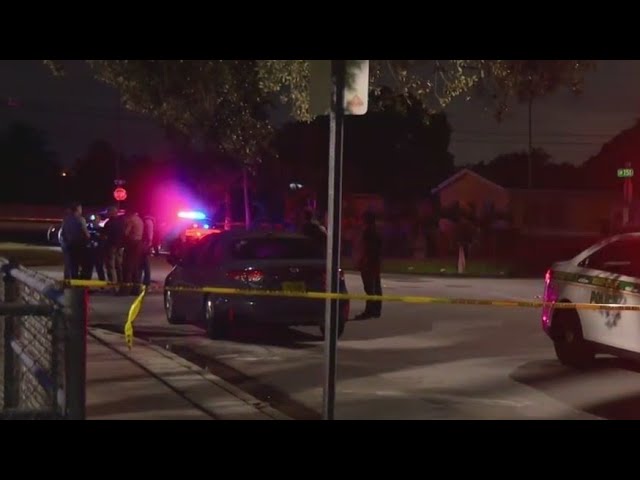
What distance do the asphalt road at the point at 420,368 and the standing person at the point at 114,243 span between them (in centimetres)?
189

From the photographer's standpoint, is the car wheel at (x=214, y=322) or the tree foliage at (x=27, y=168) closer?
the car wheel at (x=214, y=322)

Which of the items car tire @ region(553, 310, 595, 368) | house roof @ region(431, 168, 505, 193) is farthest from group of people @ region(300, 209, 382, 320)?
house roof @ region(431, 168, 505, 193)

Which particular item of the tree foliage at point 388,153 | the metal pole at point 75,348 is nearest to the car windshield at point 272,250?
the metal pole at point 75,348

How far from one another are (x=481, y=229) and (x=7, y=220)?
151 ft

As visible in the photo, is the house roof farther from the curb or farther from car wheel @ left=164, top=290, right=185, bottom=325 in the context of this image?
the curb

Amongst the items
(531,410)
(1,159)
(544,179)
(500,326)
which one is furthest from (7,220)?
(531,410)

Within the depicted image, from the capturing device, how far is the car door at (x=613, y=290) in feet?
31.0

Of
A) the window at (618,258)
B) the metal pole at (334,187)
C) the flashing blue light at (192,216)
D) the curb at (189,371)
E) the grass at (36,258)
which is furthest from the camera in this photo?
the flashing blue light at (192,216)

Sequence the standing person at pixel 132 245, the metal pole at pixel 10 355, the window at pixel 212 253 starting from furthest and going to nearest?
the standing person at pixel 132 245 → the window at pixel 212 253 → the metal pole at pixel 10 355

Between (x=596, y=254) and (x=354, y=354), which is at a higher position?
(x=596, y=254)

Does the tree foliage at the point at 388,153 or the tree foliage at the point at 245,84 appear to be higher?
the tree foliage at the point at 388,153

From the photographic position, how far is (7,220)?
75.3 m

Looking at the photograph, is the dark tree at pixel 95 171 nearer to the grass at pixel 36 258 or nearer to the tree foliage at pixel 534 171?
the tree foliage at pixel 534 171

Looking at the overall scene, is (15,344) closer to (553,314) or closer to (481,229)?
(553,314)
